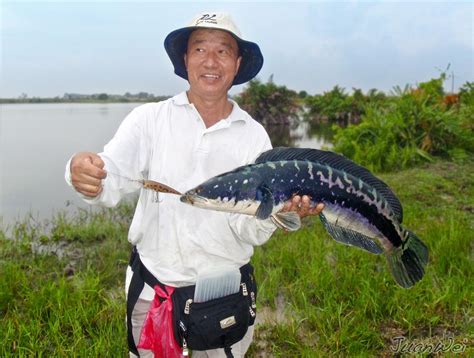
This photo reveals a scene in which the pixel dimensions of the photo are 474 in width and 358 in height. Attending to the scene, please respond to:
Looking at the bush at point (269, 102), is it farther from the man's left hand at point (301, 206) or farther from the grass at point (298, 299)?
the man's left hand at point (301, 206)

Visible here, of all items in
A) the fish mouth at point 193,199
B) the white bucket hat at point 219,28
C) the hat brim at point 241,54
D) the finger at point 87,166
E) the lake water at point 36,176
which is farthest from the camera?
the lake water at point 36,176

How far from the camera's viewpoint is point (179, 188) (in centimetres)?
282

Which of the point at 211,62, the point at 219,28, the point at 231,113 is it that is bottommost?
the point at 231,113

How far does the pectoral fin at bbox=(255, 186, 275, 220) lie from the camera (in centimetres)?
268

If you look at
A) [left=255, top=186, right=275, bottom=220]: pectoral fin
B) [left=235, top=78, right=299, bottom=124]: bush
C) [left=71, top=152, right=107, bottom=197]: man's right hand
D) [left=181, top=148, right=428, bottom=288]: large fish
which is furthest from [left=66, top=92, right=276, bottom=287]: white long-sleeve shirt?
[left=235, top=78, right=299, bottom=124]: bush

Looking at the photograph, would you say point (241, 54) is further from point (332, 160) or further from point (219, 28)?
point (332, 160)

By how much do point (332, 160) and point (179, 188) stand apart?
1084mm

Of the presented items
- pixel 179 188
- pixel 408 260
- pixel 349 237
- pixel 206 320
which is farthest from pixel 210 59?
pixel 408 260

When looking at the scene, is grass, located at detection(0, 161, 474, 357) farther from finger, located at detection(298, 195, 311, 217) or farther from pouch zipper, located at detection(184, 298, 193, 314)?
finger, located at detection(298, 195, 311, 217)

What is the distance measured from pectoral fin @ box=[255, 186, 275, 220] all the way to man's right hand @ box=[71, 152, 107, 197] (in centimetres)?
96

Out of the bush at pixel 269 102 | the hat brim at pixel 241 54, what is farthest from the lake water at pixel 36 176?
the bush at pixel 269 102

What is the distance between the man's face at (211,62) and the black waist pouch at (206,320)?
4.56ft

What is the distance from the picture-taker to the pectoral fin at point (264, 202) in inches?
105

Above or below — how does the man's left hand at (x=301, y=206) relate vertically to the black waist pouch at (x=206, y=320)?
above
